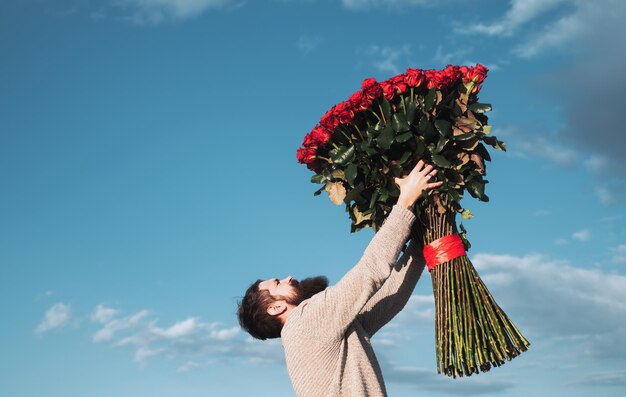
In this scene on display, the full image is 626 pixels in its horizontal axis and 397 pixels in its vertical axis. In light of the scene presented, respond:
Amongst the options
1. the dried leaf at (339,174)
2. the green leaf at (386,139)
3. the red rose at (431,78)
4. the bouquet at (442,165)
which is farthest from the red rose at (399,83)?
the dried leaf at (339,174)

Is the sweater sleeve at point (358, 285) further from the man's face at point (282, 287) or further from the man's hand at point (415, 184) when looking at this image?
the man's face at point (282, 287)

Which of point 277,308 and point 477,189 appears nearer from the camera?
point 477,189

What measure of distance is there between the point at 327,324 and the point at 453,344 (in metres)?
0.81

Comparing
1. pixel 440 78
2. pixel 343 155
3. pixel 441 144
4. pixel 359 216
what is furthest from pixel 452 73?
pixel 359 216

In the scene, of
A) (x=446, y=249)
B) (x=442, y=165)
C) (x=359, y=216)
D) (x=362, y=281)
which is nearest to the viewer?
(x=362, y=281)

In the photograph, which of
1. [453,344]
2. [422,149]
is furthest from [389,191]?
[453,344]

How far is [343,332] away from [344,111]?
1315mm

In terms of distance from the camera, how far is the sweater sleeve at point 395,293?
4820 mm

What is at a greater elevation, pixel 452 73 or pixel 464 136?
pixel 452 73

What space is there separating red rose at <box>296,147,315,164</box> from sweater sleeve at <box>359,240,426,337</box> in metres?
0.85

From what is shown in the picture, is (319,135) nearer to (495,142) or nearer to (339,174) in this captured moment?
(339,174)

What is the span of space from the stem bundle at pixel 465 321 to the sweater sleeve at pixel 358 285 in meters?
0.36

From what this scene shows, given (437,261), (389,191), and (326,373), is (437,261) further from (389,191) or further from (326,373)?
(326,373)

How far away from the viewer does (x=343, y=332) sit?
14.3ft
